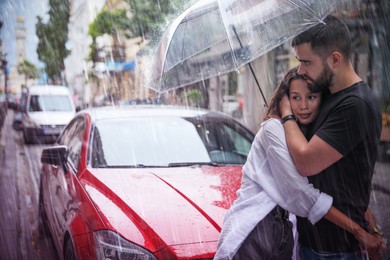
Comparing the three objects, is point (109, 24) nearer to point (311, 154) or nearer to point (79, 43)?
point (311, 154)

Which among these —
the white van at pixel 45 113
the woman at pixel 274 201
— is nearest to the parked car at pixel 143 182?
the woman at pixel 274 201

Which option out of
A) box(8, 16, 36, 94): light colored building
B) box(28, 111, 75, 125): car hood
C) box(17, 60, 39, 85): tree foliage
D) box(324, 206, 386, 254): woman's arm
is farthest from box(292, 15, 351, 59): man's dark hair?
box(8, 16, 36, 94): light colored building

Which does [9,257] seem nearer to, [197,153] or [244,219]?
[197,153]

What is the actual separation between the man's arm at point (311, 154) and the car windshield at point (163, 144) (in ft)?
6.37

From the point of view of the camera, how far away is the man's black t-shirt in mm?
1724

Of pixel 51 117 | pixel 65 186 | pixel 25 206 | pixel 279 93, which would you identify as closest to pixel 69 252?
pixel 65 186

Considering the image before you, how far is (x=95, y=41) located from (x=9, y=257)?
2618cm

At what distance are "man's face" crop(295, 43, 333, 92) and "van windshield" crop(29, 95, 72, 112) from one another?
44.1 ft

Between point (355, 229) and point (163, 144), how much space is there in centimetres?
226

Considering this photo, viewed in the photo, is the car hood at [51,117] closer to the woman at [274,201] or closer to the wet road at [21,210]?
the wet road at [21,210]

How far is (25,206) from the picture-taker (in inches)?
249

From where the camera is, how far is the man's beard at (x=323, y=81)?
6.00 feet

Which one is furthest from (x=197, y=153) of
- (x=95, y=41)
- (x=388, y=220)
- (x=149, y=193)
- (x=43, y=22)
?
(x=43, y=22)

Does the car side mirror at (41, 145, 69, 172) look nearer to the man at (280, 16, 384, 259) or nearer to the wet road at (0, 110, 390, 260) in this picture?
the wet road at (0, 110, 390, 260)
